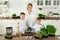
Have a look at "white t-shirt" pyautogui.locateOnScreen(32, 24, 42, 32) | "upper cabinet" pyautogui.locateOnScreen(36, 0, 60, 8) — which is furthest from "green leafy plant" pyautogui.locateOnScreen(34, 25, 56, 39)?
"upper cabinet" pyautogui.locateOnScreen(36, 0, 60, 8)

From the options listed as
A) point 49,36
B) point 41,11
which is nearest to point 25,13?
point 41,11

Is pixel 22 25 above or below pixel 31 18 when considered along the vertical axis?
below

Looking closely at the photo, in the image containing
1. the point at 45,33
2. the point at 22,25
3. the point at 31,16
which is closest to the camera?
the point at 45,33

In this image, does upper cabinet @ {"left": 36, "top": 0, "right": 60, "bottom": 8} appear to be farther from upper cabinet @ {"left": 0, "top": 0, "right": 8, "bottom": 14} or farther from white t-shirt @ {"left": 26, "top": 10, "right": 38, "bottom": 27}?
upper cabinet @ {"left": 0, "top": 0, "right": 8, "bottom": 14}

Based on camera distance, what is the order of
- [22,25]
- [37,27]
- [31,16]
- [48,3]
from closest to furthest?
[37,27] → [22,25] → [31,16] → [48,3]

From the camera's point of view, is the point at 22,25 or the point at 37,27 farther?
the point at 22,25

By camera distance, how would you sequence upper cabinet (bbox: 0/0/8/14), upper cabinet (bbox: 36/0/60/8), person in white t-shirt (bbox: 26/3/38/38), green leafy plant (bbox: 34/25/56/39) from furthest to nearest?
upper cabinet (bbox: 36/0/60/8)
upper cabinet (bbox: 0/0/8/14)
person in white t-shirt (bbox: 26/3/38/38)
green leafy plant (bbox: 34/25/56/39)

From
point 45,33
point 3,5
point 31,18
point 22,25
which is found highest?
point 3,5

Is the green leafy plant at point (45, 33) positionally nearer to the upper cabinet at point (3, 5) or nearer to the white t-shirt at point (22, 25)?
the white t-shirt at point (22, 25)

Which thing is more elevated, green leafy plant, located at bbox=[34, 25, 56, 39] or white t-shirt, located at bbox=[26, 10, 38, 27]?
white t-shirt, located at bbox=[26, 10, 38, 27]

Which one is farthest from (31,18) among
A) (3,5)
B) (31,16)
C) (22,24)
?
(3,5)

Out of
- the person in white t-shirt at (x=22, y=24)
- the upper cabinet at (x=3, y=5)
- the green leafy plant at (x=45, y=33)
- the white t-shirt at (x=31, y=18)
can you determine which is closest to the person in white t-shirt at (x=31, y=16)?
the white t-shirt at (x=31, y=18)

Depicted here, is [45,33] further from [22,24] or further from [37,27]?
[22,24]

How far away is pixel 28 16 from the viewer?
4254 mm
